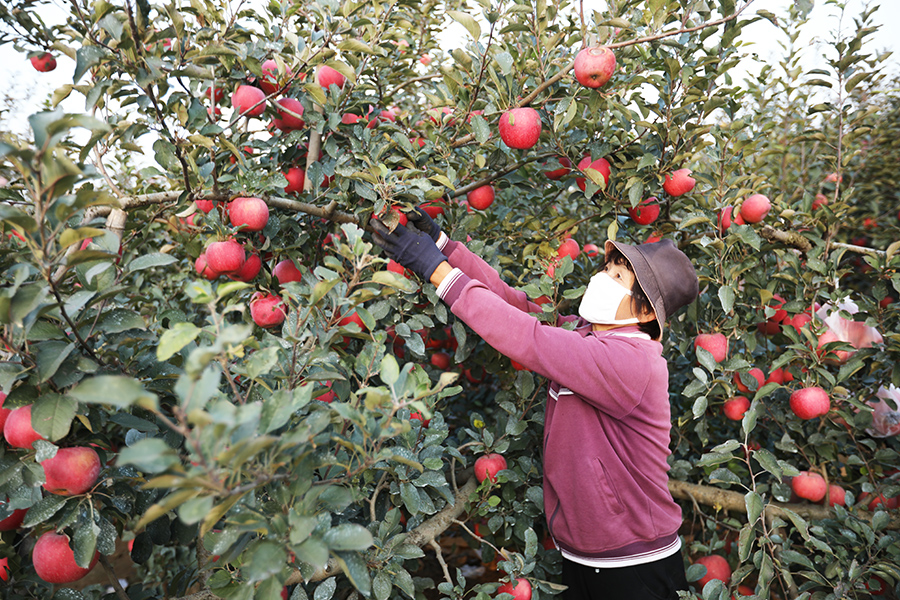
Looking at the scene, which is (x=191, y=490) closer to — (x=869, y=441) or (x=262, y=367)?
(x=262, y=367)

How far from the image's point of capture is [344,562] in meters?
0.80

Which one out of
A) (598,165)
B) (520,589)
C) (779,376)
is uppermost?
(598,165)

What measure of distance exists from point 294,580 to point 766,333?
2.08 m

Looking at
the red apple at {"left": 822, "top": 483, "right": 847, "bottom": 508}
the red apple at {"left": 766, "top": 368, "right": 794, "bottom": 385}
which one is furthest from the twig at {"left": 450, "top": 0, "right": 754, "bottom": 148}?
Answer: the red apple at {"left": 822, "top": 483, "right": 847, "bottom": 508}

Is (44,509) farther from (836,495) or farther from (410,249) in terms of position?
(836,495)

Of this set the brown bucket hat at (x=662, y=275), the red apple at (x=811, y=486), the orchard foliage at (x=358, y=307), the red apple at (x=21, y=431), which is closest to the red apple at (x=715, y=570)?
the orchard foliage at (x=358, y=307)

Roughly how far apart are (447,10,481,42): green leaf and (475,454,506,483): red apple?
50.0 inches

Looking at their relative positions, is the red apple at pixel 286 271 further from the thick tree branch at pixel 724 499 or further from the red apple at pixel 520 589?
the thick tree branch at pixel 724 499

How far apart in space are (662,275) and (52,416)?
147 cm

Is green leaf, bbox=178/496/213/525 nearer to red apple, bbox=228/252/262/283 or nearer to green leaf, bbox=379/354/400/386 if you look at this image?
green leaf, bbox=379/354/400/386

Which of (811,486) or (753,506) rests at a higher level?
(753,506)

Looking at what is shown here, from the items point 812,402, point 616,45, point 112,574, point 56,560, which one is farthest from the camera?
point 812,402

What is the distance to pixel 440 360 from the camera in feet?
6.85

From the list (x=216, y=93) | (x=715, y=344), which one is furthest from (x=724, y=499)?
(x=216, y=93)
